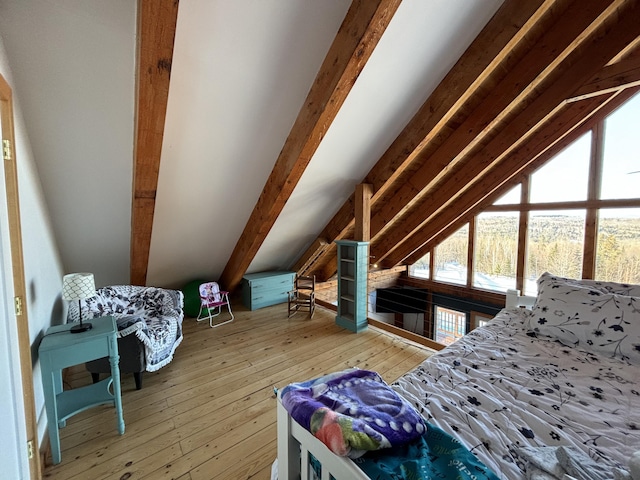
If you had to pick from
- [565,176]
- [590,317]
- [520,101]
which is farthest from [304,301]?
[565,176]

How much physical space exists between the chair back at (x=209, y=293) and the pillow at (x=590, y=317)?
3505 millimetres

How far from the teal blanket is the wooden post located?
2559 mm

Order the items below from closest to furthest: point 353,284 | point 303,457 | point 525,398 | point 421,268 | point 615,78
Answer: point 303,457 < point 525,398 < point 615,78 < point 353,284 < point 421,268

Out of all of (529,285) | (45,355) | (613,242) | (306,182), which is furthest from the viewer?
(529,285)

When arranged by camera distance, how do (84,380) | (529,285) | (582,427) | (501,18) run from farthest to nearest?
(529,285)
(84,380)
(501,18)
(582,427)

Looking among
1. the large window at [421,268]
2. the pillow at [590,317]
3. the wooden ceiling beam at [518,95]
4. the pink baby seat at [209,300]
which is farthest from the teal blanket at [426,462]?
the large window at [421,268]

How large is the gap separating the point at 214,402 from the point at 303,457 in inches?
59.2

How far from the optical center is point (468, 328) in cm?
534

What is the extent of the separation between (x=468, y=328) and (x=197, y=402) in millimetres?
5270

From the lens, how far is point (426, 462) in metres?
0.75

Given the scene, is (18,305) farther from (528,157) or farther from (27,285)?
(528,157)

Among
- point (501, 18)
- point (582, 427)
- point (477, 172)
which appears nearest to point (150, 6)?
point (501, 18)

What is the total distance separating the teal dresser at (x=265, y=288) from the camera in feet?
13.4

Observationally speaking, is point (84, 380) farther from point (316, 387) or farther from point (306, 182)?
point (306, 182)
